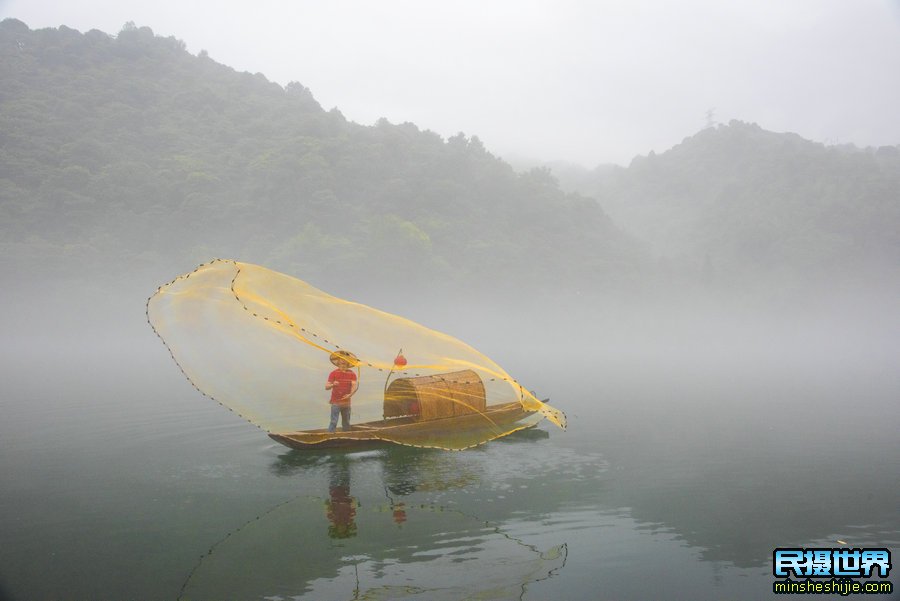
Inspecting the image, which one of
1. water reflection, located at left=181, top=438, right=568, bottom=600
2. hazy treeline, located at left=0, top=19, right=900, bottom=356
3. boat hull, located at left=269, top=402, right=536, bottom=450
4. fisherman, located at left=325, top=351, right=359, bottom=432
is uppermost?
hazy treeline, located at left=0, top=19, right=900, bottom=356

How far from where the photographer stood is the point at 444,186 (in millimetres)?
98188

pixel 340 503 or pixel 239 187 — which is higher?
pixel 239 187

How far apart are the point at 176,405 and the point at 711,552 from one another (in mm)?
21669

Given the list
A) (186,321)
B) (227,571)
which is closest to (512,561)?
(227,571)

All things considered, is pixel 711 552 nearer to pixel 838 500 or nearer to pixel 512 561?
pixel 512 561

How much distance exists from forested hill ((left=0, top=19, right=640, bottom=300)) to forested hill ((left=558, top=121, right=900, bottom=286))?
27.3 metres

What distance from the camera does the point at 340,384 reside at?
14.6 metres

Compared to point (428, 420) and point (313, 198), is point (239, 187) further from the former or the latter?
point (428, 420)

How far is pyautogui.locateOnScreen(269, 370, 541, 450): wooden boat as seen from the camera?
1425 centimetres

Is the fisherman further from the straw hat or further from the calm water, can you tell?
the calm water

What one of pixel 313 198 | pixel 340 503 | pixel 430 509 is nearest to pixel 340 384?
pixel 340 503

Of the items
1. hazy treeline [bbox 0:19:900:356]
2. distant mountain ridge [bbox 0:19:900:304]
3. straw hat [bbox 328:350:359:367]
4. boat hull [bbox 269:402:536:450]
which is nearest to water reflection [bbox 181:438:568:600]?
boat hull [bbox 269:402:536:450]

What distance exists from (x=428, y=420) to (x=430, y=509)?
389 cm

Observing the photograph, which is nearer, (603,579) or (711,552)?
(603,579)
